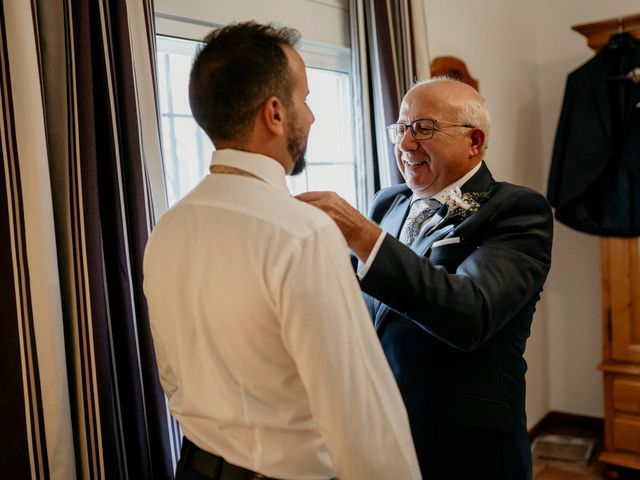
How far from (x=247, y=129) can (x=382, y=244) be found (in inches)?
15.5

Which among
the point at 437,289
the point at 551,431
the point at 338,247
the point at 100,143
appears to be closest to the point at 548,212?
the point at 437,289

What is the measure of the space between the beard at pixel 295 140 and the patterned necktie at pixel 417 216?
1.92ft

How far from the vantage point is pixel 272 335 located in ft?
3.13

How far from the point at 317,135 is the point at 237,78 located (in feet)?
4.89

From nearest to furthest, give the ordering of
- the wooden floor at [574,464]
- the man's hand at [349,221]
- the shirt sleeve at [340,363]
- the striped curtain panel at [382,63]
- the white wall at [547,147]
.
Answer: the shirt sleeve at [340,363] < the man's hand at [349,221] < the striped curtain panel at [382,63] < the wooden floor at [574,464] < the white wall at [547,147]

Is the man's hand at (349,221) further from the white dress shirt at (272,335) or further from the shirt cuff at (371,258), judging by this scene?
the white dress shirt at (272,335)

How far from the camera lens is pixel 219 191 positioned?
98 cm

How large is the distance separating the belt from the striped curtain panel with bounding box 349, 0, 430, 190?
142 centimetres

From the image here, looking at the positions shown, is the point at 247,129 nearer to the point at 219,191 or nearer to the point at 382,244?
the point at 219,191

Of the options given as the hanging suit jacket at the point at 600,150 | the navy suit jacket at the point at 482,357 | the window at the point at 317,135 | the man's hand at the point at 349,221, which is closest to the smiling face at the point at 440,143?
the navy suit jacket at the point at 482,357

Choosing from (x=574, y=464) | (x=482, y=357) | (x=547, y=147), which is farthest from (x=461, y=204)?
(x=547, y=147)

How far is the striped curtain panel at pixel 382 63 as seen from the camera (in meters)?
2.31

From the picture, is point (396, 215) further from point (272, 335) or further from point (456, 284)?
point (272, 335)

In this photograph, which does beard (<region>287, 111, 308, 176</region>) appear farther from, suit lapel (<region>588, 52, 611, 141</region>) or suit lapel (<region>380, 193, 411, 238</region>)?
A: suit lapel (<region>588, 52, 611, 141</region>)
